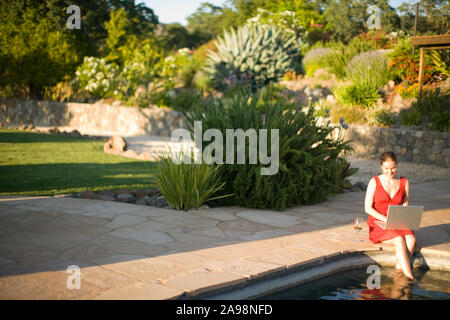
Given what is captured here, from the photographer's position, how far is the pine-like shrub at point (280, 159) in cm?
604

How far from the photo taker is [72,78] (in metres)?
21.7

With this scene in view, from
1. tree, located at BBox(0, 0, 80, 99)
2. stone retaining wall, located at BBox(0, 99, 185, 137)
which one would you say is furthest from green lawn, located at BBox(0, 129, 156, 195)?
tree, located at BBox(0, 0, 80, 99)

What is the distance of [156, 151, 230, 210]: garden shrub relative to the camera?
5852mm

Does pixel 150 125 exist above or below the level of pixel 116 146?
above

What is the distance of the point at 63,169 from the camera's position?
8.32m

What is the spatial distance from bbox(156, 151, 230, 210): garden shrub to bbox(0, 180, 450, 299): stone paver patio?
0.75ft

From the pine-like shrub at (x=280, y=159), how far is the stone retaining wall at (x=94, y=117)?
8.69 m

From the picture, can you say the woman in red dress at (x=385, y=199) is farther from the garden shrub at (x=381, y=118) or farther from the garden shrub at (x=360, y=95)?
the garden shrub at (x=360, y=95)

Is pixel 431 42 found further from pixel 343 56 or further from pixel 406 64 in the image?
pixel 343 56

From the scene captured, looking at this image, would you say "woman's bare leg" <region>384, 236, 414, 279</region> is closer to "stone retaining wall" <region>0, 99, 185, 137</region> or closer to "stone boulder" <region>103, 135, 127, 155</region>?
"stone boulder" <region>103, 135, 127, 155</region>

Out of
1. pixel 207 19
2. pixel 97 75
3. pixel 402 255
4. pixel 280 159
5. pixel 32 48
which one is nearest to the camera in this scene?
pixel 402 255

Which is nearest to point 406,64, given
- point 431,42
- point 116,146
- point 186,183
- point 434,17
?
point 431,42

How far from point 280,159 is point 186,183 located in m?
1.29

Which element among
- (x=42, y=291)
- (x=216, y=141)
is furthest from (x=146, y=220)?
(x=42, y=291)
